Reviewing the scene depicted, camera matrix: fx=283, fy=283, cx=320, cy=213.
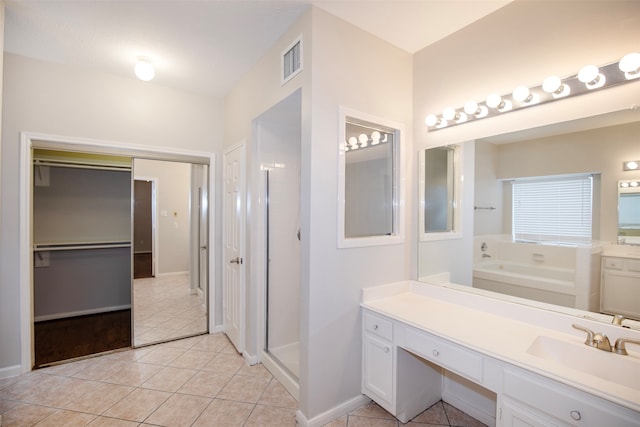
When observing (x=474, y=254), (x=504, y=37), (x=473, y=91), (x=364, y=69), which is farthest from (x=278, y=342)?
(x=504, y=37)

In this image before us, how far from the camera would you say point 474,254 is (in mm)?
2055

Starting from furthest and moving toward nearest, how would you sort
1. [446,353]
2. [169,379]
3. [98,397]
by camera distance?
[169,379]
[98,397]
[446,353]

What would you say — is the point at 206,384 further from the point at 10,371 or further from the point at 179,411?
the point at 10,371

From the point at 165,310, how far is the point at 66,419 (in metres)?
1.68

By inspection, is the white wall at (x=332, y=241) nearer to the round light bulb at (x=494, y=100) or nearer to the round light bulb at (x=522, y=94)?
the round light bulb at (x=494, y=100)

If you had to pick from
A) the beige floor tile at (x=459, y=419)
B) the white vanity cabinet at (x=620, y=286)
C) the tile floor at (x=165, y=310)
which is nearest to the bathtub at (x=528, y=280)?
the white vanity cabinet at (x=620, y=286)

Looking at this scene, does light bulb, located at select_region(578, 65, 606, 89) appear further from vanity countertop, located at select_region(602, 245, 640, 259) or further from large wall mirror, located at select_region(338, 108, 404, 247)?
large wall mirror, located at select_region(338, 108, 404, 247)

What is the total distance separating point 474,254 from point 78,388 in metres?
3.24

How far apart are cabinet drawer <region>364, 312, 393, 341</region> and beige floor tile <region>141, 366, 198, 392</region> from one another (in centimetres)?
163

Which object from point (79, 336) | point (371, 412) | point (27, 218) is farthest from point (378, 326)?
point (79, 336)

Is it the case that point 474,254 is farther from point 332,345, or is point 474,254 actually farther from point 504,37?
point 504,37

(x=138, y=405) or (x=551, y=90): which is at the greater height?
(x=551, y=90)

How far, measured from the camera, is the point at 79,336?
125 inches

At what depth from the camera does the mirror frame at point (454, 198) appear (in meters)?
2.13
